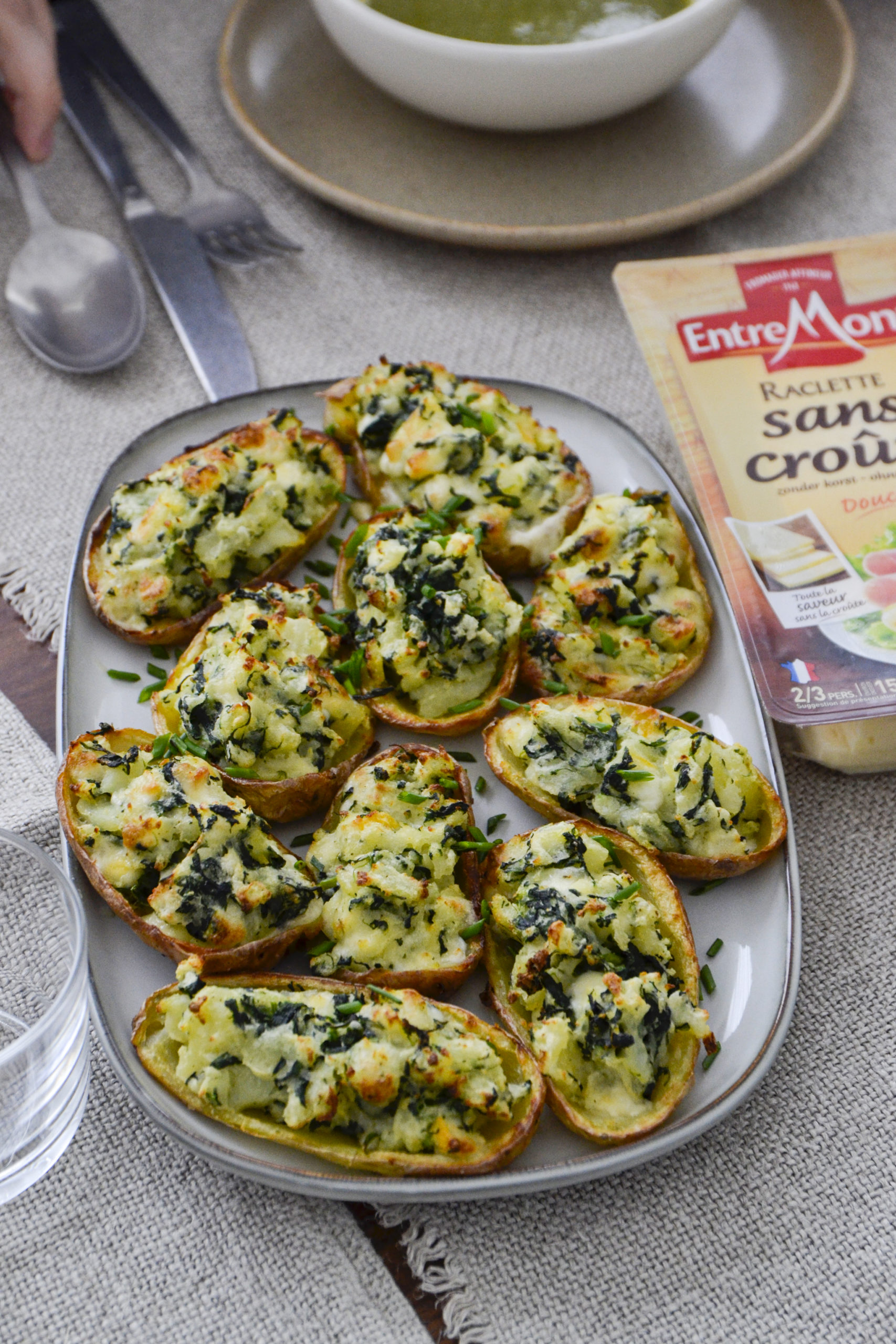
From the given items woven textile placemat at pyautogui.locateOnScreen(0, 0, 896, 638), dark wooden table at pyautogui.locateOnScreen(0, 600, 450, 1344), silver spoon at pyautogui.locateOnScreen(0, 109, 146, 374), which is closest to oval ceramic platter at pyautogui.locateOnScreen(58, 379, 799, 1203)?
dark wooden table at pyautogui.locateOnScreen(0, 600, 450, 1344)

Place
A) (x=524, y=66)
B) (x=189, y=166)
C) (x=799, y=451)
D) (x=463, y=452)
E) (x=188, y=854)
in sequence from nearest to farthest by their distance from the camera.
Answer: (x=188, y=854) → (x=463, y=452) → (x=799, y=451) → (x=524, y=66) → (x=189, y=166)

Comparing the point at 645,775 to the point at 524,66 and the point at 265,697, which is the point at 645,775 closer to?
the point at 265,697

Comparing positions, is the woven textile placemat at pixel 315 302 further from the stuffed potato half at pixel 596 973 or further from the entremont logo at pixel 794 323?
the stuffed potato half at pixel 596 973

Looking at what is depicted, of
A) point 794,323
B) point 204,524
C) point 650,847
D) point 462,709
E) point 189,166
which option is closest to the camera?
point 650,847

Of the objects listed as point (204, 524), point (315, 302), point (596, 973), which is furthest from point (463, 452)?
point (596, 973)

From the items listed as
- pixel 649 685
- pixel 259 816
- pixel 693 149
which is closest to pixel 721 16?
pixel 693 149

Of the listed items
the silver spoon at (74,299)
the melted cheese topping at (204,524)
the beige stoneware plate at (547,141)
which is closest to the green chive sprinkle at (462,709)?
the melted cheese topping at (204,524)
